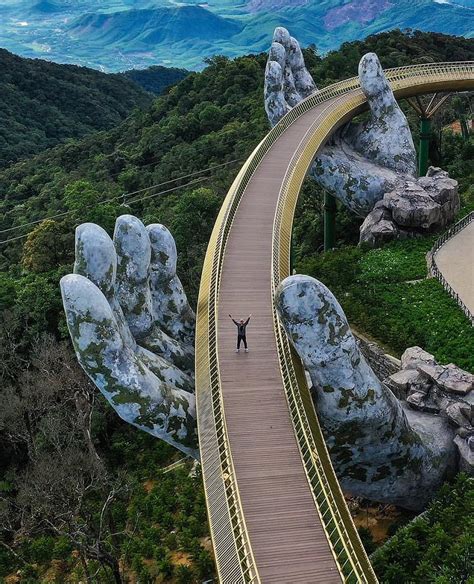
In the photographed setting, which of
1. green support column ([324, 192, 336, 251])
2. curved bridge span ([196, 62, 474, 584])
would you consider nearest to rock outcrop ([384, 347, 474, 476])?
curved bridge span ([196, 62, 474, 584])

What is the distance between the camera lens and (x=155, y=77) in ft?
451

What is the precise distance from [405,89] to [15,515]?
28.1 metres

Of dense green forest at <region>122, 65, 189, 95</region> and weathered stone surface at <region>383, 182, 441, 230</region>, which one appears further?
dense green forest at <region>122, 65, 189, 95</region>

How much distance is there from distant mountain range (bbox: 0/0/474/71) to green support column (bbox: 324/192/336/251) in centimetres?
7805

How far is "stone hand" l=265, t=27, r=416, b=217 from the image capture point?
31.1m

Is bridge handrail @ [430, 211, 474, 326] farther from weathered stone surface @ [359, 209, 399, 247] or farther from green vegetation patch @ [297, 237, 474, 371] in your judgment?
weathered stone surface @ [359, 209, 399, 247]

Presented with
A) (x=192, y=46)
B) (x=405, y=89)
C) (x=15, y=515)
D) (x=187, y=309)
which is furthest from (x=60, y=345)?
(x=192, y=46)

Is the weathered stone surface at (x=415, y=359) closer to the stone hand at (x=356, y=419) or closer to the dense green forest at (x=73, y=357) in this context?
the stone hand at (x=356, y=419)

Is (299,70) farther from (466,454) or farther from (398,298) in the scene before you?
(466,454)

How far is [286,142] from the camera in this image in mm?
29781

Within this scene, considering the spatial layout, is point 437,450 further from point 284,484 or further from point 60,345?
point 60,345

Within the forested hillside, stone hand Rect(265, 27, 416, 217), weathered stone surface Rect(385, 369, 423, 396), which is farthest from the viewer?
the forested hillside

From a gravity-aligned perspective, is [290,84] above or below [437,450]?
above

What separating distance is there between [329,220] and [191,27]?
122 meters
